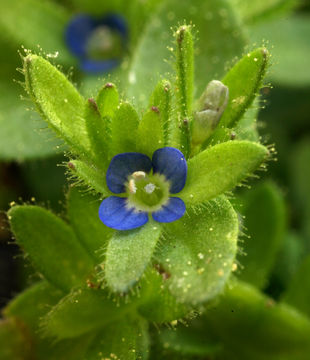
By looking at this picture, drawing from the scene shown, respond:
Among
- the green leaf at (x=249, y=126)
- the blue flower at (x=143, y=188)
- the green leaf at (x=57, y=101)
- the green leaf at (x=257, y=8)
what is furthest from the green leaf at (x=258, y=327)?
the green leaf at (x=257, y=8)

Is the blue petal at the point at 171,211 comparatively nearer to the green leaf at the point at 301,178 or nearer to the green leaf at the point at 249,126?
the green leaf at the point at 249,126

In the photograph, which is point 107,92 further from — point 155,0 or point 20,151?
point 155,0

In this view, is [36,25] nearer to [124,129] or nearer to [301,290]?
[124,129]

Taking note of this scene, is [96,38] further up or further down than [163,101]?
further up

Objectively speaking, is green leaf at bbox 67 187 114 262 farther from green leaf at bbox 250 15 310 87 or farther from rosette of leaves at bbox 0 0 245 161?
green leaf at bbox 250 15 310 87

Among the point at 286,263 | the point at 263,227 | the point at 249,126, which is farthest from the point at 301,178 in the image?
the point at 249,126

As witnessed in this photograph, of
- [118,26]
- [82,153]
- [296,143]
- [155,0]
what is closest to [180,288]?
[82,153]
